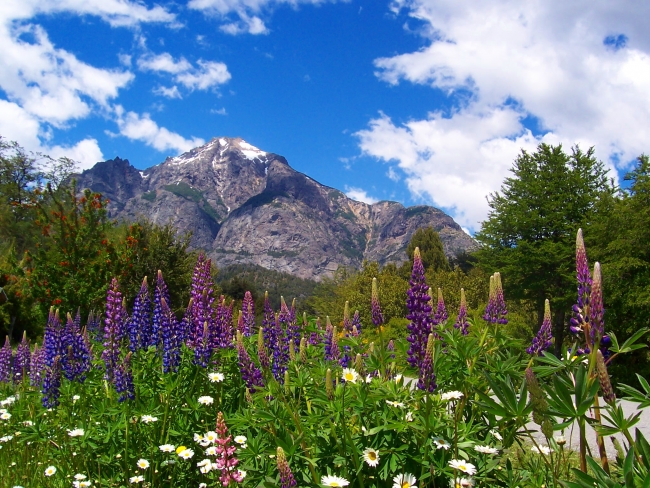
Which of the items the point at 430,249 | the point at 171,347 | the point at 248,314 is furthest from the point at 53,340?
the point at 430,249

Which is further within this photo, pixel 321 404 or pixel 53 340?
pixel 53 340

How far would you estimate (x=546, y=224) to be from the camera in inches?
1051

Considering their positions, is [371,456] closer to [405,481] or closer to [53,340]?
[405,481]

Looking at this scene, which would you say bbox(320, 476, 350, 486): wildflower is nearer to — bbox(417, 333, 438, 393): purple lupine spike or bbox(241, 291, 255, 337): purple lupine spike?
bbox(417, 333, 438, 393): purple lupine spike

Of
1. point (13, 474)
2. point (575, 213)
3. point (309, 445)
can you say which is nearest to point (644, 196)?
Answer: point (575, 213)

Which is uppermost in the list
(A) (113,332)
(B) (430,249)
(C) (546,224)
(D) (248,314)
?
(B) (430,249)

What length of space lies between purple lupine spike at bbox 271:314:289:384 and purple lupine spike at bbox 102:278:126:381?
1517mm

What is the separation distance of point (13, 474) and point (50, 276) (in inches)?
530

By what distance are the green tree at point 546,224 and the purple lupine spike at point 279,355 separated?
22615mm

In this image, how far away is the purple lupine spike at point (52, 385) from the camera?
4766 millimetres

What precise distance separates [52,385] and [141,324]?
105 centimetres

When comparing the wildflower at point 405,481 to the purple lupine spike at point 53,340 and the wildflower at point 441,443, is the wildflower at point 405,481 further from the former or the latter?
the purple lupine spike at point 53,340

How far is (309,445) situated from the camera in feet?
10.3

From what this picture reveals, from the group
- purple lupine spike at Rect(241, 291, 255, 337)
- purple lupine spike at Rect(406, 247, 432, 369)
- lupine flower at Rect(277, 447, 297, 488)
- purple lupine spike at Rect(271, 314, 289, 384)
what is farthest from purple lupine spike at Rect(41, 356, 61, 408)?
purple lupine spike at Rect(406, 247, 432, 369)
